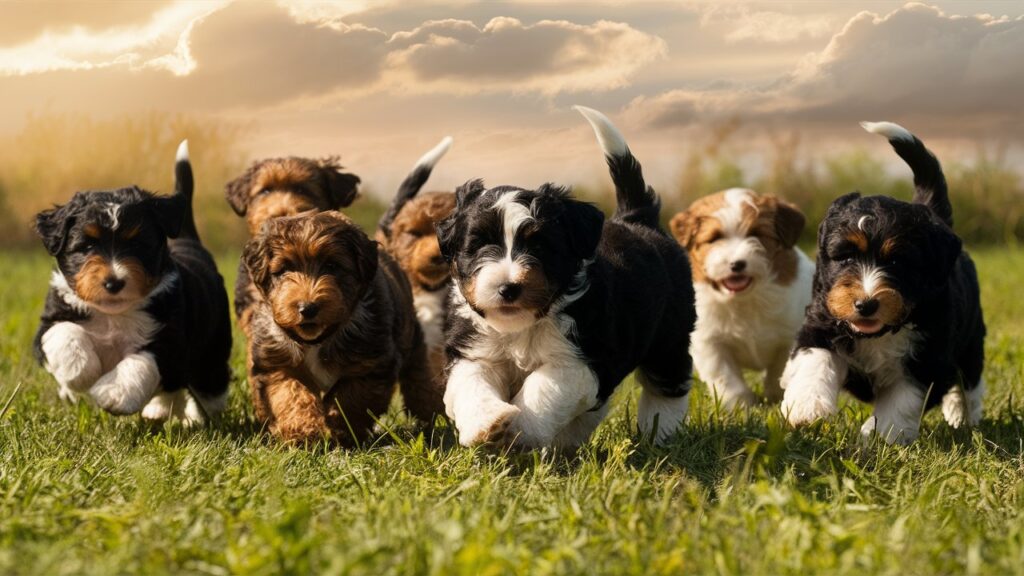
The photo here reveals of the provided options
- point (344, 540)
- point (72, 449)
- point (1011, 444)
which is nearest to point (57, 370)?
point (72, 449)

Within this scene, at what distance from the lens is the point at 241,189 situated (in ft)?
24.4

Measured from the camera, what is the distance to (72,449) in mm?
5250

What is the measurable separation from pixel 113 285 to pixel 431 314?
7.97 feet

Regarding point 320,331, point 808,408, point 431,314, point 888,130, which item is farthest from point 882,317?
point 431,314

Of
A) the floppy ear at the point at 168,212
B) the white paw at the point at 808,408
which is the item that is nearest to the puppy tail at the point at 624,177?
the white paw at the point at 808,408

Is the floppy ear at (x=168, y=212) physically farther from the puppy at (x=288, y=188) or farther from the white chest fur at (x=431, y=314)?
the white chest fur at (x=431, y=314)

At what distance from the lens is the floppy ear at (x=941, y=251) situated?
5418 millimetres

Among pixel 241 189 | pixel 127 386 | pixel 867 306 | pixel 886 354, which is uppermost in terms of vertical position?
pixel 241 189

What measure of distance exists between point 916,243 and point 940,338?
0.56m

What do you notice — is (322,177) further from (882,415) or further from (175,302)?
(882,415)

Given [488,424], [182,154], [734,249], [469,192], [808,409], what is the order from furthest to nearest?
[734,249]
[182,154]
[808,409]
[469,192]
[488,424]

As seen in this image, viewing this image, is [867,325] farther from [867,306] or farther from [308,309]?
[308,309]

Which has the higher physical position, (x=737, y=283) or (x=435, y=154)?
(x=435, y=154)

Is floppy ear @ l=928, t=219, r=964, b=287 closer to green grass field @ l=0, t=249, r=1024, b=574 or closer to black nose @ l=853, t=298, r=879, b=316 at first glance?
black nose @ l=853, t=298, r=879, b=316
